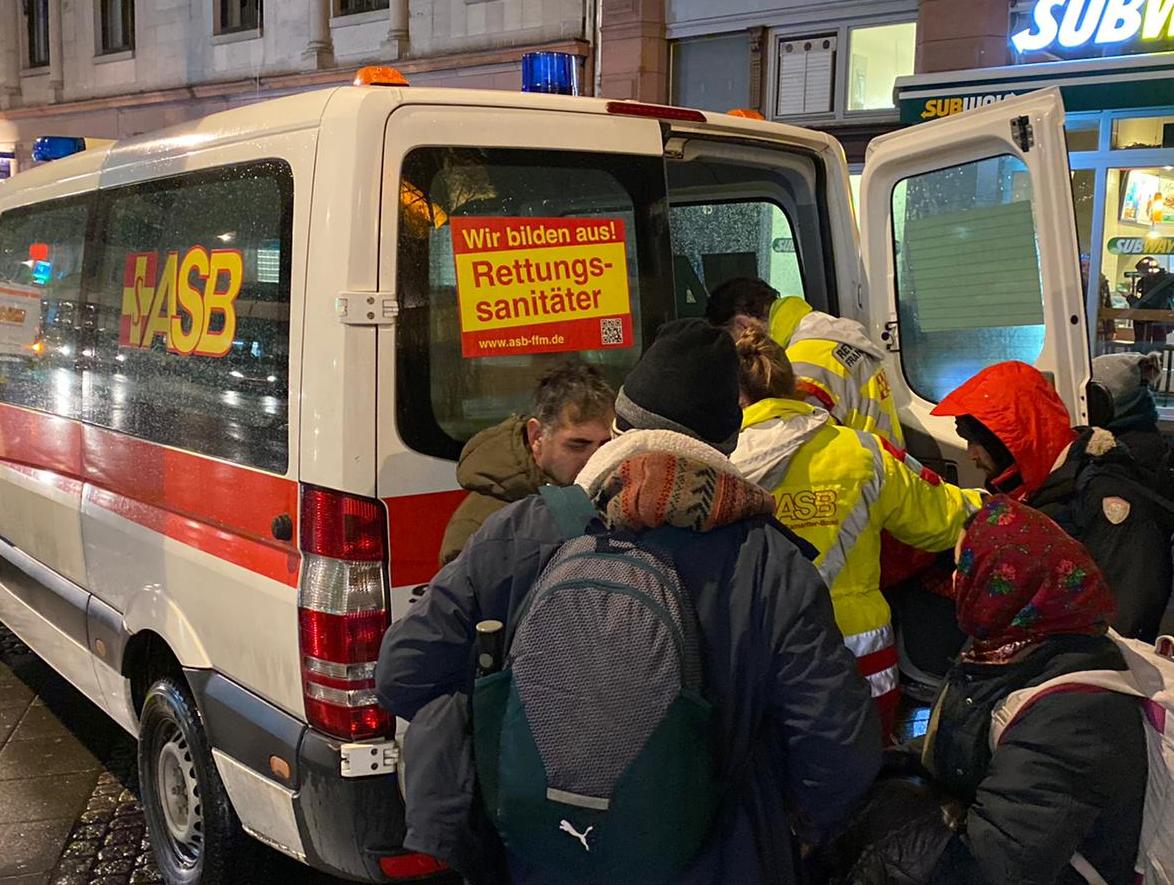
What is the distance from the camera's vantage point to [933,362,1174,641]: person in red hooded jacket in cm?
299

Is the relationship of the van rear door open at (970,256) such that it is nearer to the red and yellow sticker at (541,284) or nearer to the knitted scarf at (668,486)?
the red and yellow sticker at (541,284)

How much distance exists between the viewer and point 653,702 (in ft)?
5.57

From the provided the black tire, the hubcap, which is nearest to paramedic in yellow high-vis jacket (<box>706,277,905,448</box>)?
the black tire

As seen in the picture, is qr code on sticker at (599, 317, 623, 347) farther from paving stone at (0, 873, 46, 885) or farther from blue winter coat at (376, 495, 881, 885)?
paving stone at (0, 873, 46, 885)

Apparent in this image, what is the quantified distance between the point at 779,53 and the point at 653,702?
10643 millimetres

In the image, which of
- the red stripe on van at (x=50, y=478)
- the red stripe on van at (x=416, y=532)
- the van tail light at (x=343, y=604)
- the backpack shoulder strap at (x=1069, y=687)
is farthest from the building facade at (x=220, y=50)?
the backpack shoulder strap at (x=1069, y=687)

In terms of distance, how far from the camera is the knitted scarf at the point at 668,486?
1.80 metres

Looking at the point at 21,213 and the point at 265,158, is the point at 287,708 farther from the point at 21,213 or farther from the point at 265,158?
the point at 21,213

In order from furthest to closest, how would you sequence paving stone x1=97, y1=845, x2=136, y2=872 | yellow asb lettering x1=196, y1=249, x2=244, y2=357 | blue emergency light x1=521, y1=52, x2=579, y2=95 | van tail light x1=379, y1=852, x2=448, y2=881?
1. paving stone x1=97, y1=845, x2=136, y2=872
2. blue emergency light x1=521, y1=52, x2=579, y2=95
3. yellow asb lettering x1=196, y1=249, x2=244, y2=357
4. van tail light x1=379, y1=852, x2=448, y2=881

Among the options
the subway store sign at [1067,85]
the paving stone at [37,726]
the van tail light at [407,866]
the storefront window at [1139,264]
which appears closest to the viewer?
the van tail light at [407,866]

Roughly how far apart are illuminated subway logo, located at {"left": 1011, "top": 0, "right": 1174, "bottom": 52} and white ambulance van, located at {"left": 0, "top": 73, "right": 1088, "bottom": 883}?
5.75 m

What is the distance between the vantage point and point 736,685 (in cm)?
181

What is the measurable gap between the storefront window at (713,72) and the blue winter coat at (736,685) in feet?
34.1

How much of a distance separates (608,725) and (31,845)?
3215 mm
